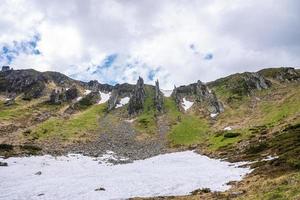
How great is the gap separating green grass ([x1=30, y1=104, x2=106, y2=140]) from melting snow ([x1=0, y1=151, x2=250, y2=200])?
133ft

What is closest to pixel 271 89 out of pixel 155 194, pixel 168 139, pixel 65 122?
pixel 168 139

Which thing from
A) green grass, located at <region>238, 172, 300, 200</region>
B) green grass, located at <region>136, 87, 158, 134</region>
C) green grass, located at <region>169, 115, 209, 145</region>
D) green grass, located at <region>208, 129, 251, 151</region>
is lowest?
green grass, located at <region>238, 172, 300, 200</region>

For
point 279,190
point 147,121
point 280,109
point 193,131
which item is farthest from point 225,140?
point 279,190

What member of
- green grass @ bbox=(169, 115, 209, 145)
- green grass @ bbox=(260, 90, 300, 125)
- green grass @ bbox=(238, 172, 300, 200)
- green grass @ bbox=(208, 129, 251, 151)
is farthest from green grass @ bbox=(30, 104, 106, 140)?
green grass @ bbox=(238, 172, 300, 200)

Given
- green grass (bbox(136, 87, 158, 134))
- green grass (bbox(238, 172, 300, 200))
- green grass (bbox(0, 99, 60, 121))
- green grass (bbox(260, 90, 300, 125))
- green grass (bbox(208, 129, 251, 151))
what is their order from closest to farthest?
green grass (bbox(238, 172, 300, 200)) → green grass (bbox(208, 129, 251, 151)) → green grass (bbox(260, 90, 300, 125)) → green grass (bbox(136, 87, 158, 134)) → green grass (bbox(0, 99, 60, 121))

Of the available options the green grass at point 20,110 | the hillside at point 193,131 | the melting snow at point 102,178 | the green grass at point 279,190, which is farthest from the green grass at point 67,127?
the green grass at point 279,190

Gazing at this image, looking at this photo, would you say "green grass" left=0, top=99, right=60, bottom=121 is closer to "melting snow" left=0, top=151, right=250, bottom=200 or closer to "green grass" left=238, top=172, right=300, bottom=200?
"melting snow" left=0, top=151, right=250, bottom=200

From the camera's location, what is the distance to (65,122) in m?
160

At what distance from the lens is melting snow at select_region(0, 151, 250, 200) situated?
49906mm

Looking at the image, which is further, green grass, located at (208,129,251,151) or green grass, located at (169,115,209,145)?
green grass, located at (169,115,209,145)

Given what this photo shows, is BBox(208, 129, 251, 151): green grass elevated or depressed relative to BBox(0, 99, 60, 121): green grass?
depressed

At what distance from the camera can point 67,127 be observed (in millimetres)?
149125

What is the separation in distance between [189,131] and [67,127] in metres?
51.2

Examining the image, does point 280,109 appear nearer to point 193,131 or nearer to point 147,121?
point 193,131
